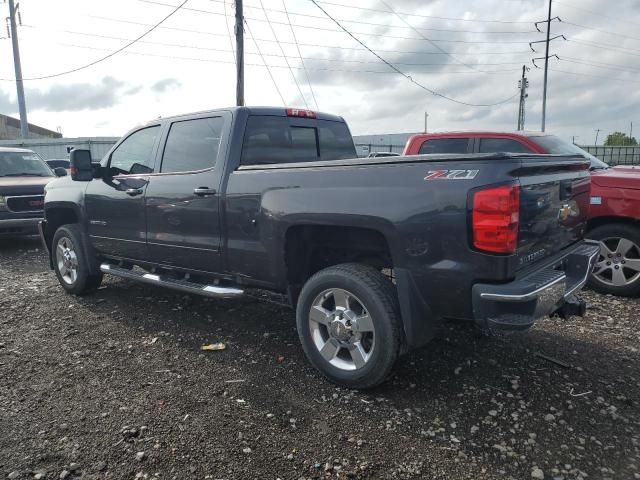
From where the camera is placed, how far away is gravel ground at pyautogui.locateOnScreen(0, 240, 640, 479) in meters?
2.67

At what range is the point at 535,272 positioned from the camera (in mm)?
3018

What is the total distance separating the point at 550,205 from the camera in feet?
10.4

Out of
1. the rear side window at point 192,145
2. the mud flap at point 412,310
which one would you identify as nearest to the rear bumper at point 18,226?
the rear side window at point 192,145

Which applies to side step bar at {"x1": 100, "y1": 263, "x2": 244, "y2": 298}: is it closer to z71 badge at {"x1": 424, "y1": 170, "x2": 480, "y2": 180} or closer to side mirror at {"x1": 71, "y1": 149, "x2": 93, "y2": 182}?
side mirror at {"x1": 71, "y1": 149, "x2": 93, "y2": 182}

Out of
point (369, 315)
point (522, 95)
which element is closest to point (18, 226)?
point (369, 315)

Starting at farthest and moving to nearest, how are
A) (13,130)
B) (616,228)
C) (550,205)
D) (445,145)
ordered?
1. (13,130)
2. (445,145)
3. (616,228)
4. (550,205)

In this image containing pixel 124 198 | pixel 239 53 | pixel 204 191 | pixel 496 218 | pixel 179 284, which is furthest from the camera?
pixel 239 53

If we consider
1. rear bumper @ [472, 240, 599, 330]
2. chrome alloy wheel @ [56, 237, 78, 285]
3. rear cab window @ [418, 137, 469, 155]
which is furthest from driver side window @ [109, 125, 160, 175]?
rear cab window @ [418, 137, 469, 155]

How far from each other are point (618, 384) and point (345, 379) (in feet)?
6.27

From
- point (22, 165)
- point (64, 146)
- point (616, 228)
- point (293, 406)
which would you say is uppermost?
point (64, 146)

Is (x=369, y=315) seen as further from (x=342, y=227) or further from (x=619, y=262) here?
(x=619, y=262)

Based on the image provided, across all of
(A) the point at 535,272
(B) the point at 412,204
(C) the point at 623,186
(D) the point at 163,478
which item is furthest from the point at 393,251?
(C) the point at 623,186

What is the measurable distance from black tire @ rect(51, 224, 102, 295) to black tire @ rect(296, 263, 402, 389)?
3.17 meters

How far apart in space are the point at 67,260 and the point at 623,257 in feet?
20.4
